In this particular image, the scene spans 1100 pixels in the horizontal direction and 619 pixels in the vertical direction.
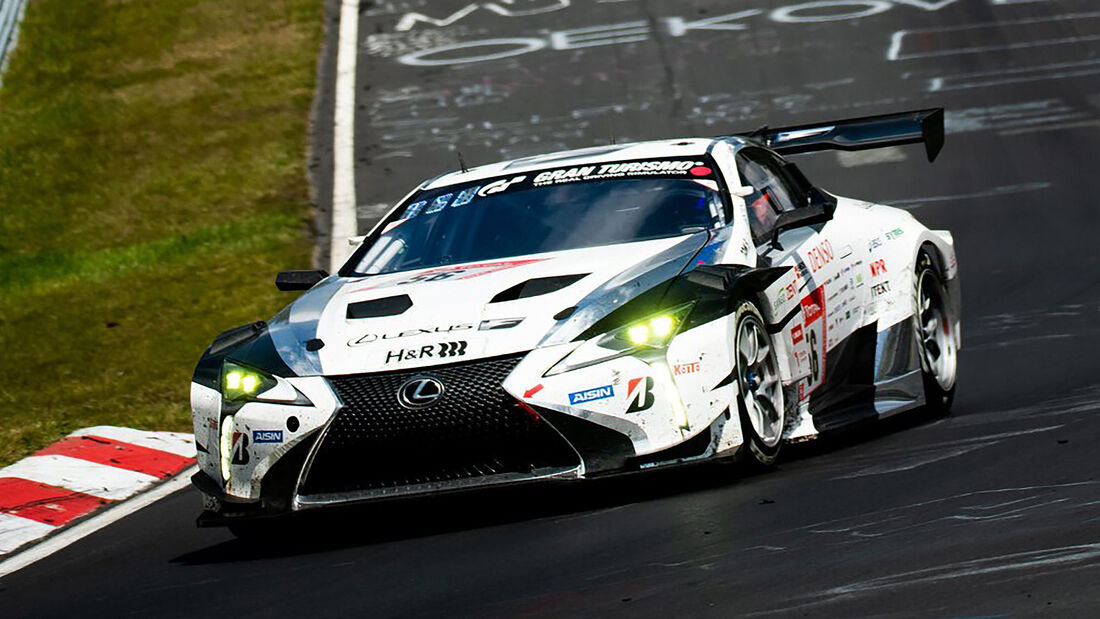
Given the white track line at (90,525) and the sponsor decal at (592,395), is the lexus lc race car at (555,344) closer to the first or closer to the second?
the sponsor decal at (592,395)

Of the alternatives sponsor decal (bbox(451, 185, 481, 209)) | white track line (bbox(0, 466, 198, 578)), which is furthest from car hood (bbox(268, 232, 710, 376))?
white track line (bbox(0, 466, 198, 578))

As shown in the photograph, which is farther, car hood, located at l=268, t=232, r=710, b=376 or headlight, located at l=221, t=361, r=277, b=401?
headlight, located at l=221, t=361, r=277, b=401

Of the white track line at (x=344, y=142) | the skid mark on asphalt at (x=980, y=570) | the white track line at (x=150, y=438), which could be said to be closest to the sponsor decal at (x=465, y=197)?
the white track line at (x=150, y=438)

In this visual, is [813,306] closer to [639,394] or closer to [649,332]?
[649,332]

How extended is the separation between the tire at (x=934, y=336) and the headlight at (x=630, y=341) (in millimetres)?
2560

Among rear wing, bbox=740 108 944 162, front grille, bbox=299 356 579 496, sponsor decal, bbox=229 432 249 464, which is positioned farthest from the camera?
rear wing, bbox=740 108 944 162

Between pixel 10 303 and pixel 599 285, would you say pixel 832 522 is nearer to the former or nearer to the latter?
pixel 599 285

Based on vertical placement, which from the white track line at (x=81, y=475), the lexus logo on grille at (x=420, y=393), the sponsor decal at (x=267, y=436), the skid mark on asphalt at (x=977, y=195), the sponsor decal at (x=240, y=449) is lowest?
the skid mark on asphalt at (x=977, y=195)

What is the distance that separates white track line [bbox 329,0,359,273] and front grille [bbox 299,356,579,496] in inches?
272

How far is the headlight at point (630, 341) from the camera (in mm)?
6645

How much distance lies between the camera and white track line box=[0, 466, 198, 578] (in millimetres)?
→ 7668

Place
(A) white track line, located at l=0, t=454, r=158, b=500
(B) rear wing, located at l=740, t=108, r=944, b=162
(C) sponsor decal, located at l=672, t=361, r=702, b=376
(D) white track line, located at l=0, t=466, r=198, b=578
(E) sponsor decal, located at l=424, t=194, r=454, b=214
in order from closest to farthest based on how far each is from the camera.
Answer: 1. (C) sponsor decal, located at l=672, t=361, r=702, b=376
2. (D) white track line, located at l=0, t=466, r=198, b=578
3. (E) sponsor decal, located at l=424, t=194, r=454, b=214
4. (A) white track line, located at l=0, t=454, r=158, b=500
5. (B) rear wing, located at l=740, t=108, r=944, b=162

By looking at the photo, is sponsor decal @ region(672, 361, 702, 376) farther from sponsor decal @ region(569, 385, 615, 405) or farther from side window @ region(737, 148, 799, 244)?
side window @ region(737, 148, 799, 244)

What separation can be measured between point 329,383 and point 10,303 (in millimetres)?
8734
